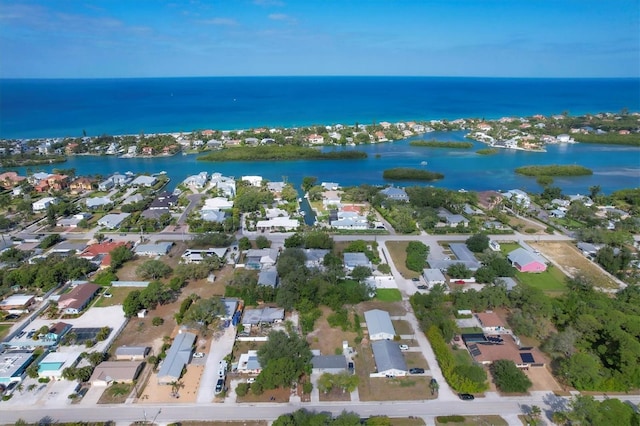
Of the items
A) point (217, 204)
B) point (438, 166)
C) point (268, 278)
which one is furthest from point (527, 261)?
point (438, 166)

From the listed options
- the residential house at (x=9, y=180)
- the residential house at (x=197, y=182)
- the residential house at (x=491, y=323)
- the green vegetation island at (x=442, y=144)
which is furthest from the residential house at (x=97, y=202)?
the green vegetation island at (x=442, y=144)

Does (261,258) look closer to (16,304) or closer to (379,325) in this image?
(379,325)

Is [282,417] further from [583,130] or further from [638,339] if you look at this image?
[583,130]

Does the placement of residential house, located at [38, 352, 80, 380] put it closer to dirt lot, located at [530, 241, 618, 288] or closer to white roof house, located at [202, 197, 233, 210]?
white roof house, located at [202, 197, 233, 210]

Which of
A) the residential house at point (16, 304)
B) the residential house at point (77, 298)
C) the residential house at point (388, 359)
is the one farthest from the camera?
the residential house at point (16, 304)

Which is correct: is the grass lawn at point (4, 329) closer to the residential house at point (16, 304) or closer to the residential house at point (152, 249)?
the residential house at point (16, 304)

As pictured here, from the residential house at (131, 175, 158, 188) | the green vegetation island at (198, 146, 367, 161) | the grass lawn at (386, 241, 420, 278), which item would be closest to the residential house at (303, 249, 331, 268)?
the grass lawn at (386, 241, 420, 278)

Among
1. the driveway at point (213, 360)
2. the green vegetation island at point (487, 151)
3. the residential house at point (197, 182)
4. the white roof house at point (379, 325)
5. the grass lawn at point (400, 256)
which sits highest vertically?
the green vegetation island at point (487, 151)
